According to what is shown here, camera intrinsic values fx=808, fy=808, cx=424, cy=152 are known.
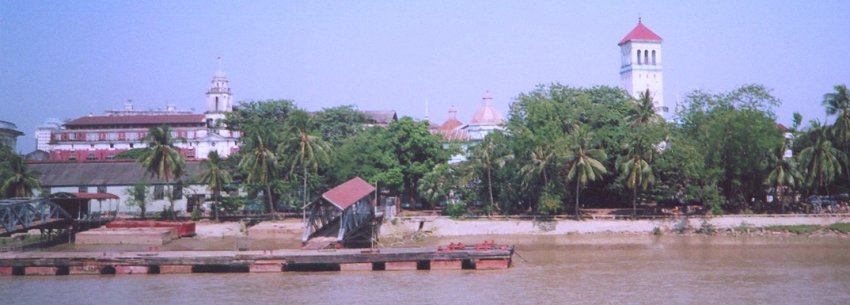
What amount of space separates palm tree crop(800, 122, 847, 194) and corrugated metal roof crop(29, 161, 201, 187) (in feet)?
152

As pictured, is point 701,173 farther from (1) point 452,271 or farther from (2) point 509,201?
(1) point 452,271

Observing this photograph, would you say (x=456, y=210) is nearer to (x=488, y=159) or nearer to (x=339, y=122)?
(x=488, y=159)

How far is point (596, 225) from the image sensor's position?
54250mm

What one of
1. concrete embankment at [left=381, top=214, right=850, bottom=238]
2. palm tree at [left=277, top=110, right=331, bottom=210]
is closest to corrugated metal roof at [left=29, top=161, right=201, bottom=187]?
palm tree at [left=277, top=110, right=331, bottom=210]

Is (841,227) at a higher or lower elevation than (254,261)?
higher

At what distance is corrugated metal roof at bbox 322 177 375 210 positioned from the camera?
4250 centimetres

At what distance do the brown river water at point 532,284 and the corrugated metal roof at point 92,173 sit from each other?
1193 inches

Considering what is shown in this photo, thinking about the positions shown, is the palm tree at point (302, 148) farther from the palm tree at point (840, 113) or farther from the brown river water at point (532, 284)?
the palm tree at point (840, 113)

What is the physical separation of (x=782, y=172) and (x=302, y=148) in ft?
109

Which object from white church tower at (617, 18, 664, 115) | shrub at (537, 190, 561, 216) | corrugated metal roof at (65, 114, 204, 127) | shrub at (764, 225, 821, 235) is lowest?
shrub at (764, 225, 821, 235)

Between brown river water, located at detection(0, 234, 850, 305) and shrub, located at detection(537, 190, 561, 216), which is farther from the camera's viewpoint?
shrub, located at detection(537, 190, 561, 216)

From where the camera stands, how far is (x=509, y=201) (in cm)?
6019

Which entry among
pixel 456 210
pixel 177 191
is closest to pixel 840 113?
pixel 456 210

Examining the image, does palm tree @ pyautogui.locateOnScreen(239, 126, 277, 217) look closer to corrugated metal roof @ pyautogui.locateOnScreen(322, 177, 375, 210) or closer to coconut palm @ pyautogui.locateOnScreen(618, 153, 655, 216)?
corrugated metal roof @ pyautogui.locateOnScreen(322, 177, 375, 210)
